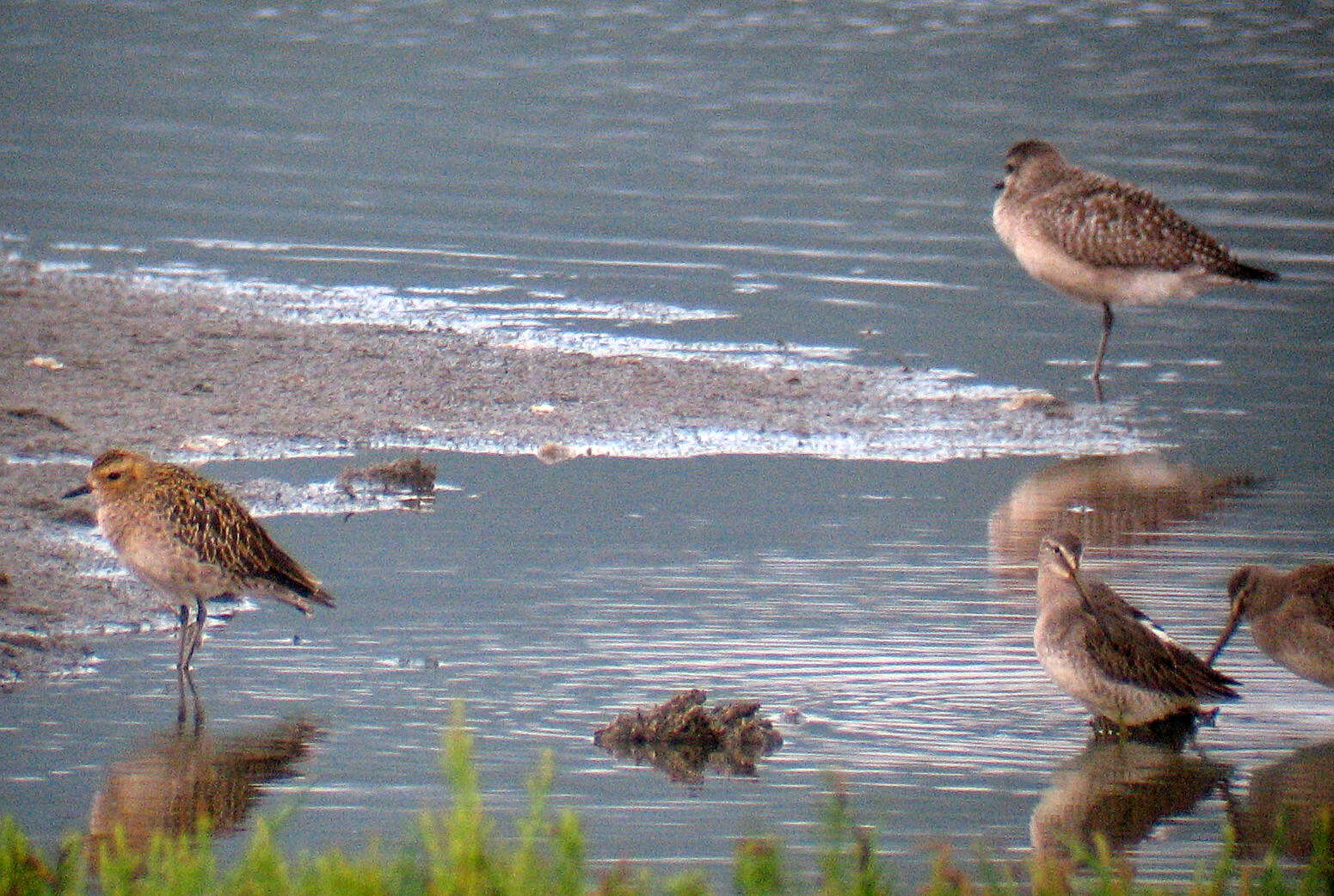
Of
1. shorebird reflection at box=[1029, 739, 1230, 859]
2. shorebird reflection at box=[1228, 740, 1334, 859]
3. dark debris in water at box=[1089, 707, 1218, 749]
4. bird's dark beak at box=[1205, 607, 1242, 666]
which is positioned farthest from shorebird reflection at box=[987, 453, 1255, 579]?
shorebird reflection at box=[1228, 740, 1334, 859]

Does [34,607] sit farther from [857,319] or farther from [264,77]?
[264,77]

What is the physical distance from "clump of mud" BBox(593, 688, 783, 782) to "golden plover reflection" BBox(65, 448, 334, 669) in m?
1.60

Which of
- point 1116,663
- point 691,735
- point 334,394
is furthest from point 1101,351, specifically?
point 691,735

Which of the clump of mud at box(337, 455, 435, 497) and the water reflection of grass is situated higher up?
the water reflection of grass

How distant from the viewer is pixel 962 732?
24.9 ft

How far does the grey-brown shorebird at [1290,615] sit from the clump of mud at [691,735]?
6.58 feet

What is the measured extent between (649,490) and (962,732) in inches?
128

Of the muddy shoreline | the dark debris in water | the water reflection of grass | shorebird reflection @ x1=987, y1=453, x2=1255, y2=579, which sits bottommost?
shorebird reflection @ x1=987, y1=453, x2=1255, y2=579

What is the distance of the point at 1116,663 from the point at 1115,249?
6.50 meters

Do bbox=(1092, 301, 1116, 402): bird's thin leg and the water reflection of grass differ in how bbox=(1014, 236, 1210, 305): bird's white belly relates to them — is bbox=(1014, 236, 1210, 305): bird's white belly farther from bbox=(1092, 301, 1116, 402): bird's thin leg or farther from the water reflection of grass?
the water reflection of grass

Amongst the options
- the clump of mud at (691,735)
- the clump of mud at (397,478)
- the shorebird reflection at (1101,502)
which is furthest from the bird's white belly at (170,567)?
the shorebird reflection at (1101,502)

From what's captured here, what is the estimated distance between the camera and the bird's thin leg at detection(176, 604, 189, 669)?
7.95 m

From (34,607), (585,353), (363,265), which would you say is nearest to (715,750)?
(34,607)

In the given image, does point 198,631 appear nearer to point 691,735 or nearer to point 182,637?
point 182,637
